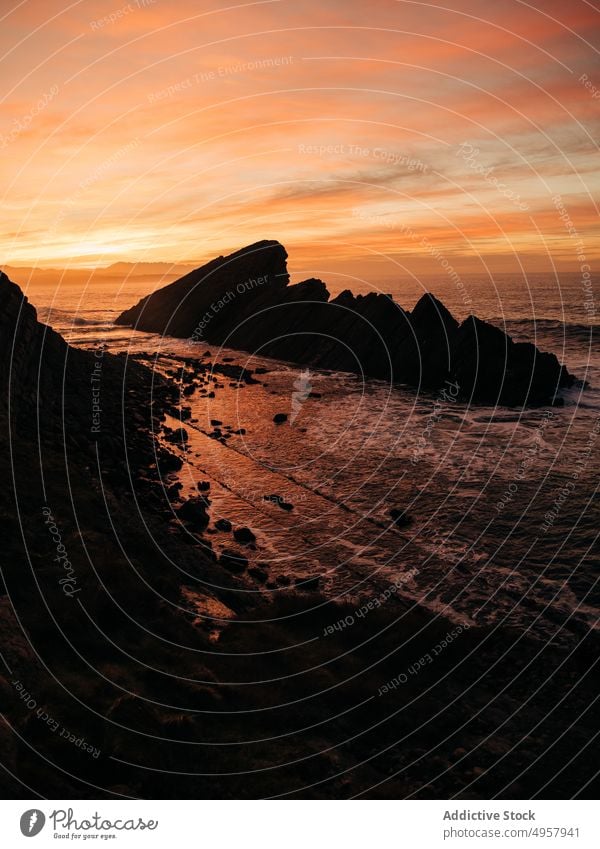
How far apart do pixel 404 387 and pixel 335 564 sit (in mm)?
32601

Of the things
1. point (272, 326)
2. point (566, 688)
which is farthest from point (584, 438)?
point (272, 326)

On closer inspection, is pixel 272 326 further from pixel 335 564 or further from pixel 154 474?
pixel 335 564

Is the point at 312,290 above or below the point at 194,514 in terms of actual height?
above

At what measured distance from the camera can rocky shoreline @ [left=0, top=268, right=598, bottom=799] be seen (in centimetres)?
986

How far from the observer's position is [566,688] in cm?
1357

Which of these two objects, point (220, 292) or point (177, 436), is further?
point (220, 292)

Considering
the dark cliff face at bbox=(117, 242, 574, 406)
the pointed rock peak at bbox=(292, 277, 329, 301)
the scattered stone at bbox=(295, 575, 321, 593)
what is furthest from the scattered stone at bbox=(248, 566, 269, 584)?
the pointed rock peak at bbox=(292, 277, 329, 301)

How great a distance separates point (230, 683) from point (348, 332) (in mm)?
53020

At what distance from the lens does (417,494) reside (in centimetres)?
2605
